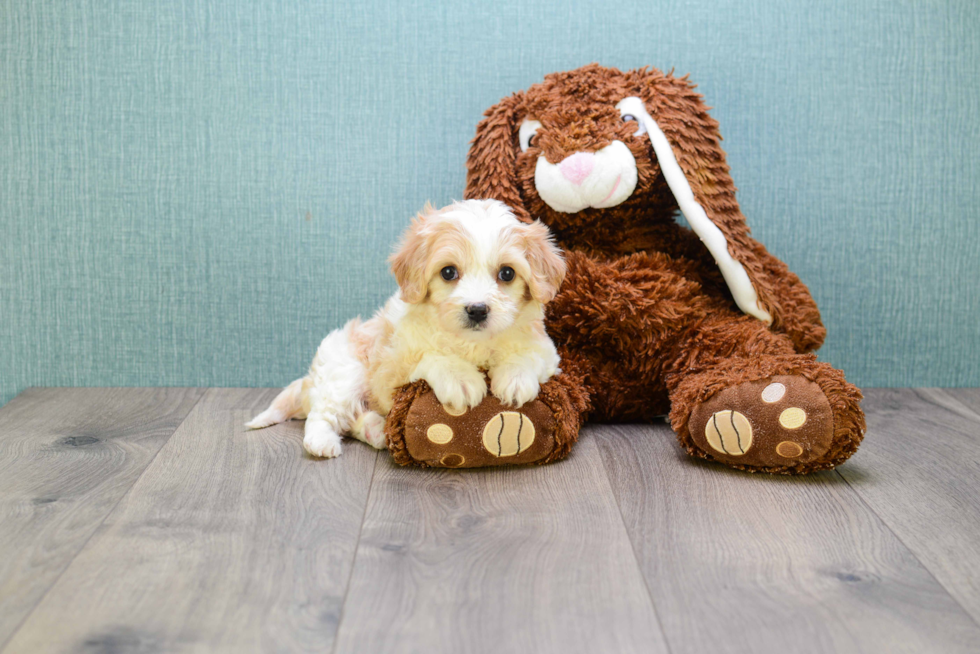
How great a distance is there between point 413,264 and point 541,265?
0.23m

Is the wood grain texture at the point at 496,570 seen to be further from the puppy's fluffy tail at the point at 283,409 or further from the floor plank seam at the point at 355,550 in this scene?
the puppy's fluffy tail at the point at 283,409

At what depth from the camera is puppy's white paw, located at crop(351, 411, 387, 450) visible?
5.36 feet

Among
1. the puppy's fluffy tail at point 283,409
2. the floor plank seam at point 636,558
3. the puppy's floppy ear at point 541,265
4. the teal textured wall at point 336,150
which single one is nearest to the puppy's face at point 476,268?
the puppy's floppy ear at point 541,265

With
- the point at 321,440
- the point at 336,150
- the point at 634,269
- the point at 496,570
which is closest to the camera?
the point at 496,570

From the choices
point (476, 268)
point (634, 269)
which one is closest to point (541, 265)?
point (476, 268)

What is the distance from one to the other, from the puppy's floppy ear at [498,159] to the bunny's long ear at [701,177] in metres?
0.23

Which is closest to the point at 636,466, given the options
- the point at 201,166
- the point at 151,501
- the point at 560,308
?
the point at 560,308

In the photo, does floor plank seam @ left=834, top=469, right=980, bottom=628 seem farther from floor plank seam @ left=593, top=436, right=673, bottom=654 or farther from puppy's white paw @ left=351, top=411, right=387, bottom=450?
puppy's white paw @ left=351, top=411, right=387, bottom=450

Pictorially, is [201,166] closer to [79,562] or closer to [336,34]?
[336,34]

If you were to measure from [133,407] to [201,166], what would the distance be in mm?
597

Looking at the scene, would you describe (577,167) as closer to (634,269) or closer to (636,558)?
(634,269)

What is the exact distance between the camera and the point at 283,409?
1820 mm

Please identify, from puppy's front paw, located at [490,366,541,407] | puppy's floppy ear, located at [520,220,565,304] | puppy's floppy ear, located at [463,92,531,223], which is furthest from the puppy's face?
puppy's floppy ear, located at [463,92,531,223]

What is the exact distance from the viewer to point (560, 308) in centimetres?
173
